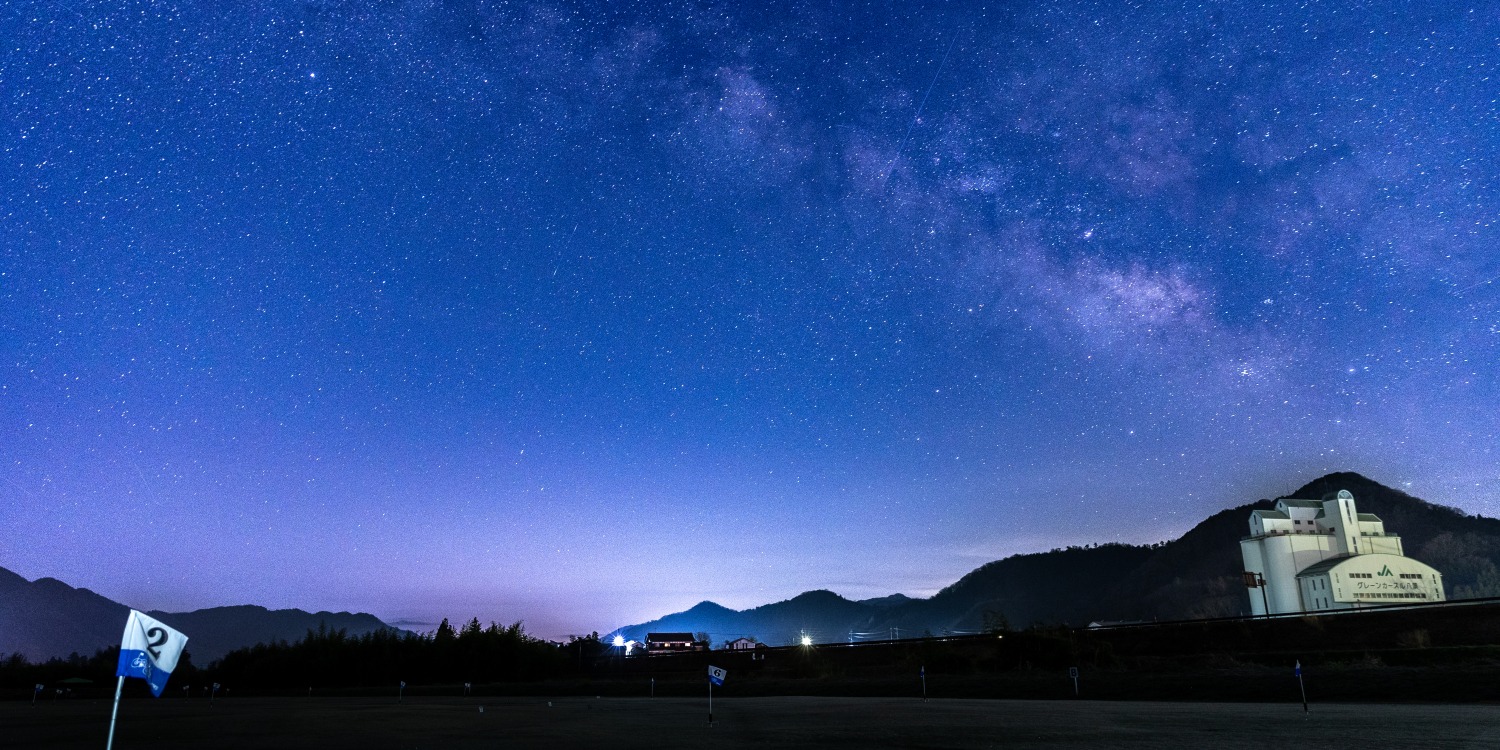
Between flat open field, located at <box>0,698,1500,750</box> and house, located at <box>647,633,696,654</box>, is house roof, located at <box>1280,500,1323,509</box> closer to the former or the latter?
house, located at <box>647,633,696,654</box>

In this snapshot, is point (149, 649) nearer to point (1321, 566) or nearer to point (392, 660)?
point (392, 660)

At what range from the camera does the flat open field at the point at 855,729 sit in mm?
18734

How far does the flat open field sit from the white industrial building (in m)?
83.3

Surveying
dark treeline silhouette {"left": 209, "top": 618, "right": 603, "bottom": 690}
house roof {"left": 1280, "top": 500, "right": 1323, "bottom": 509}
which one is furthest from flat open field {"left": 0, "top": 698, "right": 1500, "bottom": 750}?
house roof {"left": 1280, "top": 500, "right": 1323, "bottom": 509}

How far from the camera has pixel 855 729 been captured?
75.9 feet

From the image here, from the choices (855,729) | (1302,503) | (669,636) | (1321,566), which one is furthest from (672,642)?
(855,729)

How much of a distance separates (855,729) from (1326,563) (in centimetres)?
10282

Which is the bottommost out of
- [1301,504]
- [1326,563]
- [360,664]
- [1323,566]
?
[360,664]

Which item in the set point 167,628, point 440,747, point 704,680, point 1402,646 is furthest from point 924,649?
point 167,628

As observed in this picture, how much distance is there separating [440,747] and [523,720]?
11.5 metres

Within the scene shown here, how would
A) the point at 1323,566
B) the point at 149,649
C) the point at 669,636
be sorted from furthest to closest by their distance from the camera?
the point at 669,636 → the point at 1323,566 → the point at 149,649

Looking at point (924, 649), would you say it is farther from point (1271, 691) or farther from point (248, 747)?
point (248, 747)

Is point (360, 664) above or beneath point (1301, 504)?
beneath

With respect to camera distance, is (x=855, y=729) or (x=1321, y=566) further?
(x=1321, y=566)
